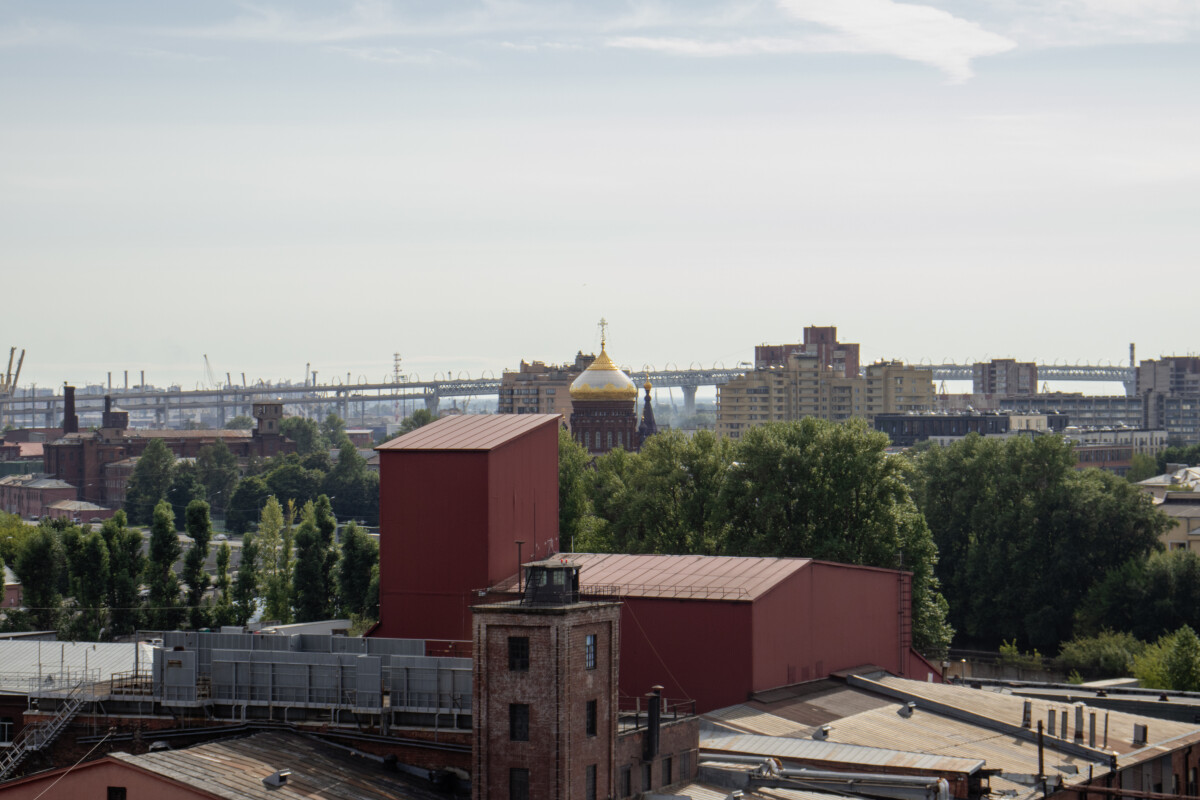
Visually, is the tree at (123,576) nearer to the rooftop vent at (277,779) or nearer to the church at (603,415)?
the rooftop vent at (277,779)

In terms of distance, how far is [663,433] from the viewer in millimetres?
89000

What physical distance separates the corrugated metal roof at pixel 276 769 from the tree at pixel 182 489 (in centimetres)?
13702

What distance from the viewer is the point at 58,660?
53219mm

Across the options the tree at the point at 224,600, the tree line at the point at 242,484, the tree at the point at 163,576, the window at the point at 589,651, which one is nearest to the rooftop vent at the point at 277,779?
the window at the point at 589,651

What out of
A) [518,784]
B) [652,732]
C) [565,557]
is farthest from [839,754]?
[565,557]

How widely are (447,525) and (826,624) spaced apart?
1333 cm

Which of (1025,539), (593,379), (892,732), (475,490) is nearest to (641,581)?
(475,490)

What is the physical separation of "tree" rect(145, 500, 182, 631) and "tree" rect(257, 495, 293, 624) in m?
6.75

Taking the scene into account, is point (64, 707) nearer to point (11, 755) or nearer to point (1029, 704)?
point (11, 755)

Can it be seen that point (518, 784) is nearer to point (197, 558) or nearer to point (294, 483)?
point (197, 558)

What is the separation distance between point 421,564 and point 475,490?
3165 mm

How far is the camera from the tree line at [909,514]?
240ft

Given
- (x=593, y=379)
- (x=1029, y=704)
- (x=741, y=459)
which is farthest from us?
(x=593, y=379)

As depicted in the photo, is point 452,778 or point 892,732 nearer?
point 452,778
